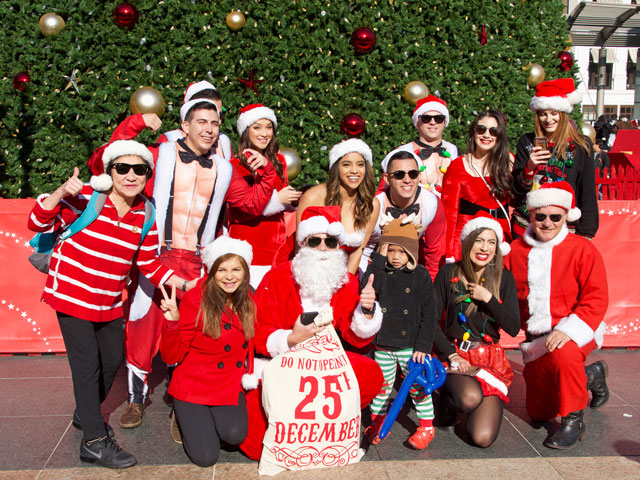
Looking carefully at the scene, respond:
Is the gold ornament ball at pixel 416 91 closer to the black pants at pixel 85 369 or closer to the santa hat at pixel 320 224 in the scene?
the santa hat at pixel 320 224

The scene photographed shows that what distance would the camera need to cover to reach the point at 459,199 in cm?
Answer: 485

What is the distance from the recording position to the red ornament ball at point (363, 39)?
7141mm

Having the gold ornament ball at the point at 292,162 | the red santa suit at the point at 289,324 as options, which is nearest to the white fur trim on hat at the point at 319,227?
the red santa suit at the point at 289,324

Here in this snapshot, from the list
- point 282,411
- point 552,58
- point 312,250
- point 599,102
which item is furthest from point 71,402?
point 599,102

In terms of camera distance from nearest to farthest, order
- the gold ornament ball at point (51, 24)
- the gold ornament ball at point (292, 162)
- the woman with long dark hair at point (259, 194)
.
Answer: the woman with long dark hair at point (259, 194) → the gold ornament ball at point (51, 24) → the gold ornament ball at point (292, 162)

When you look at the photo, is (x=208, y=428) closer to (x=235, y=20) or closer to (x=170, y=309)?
(x=170, y=309)

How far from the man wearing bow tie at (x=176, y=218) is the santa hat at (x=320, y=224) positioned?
0.81 meters

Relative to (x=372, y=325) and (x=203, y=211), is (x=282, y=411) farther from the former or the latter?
(x=203, y=211)

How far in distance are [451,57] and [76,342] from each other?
5.82 metres

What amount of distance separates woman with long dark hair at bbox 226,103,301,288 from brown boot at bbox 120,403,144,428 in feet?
3.97

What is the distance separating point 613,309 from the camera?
5.98 metres

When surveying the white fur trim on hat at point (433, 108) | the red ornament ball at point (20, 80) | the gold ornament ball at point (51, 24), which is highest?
the gold ornament ball at point (51, 24)

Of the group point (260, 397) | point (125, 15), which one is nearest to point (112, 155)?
point (260, 397)

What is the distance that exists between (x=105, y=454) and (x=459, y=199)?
3143 millimetres
